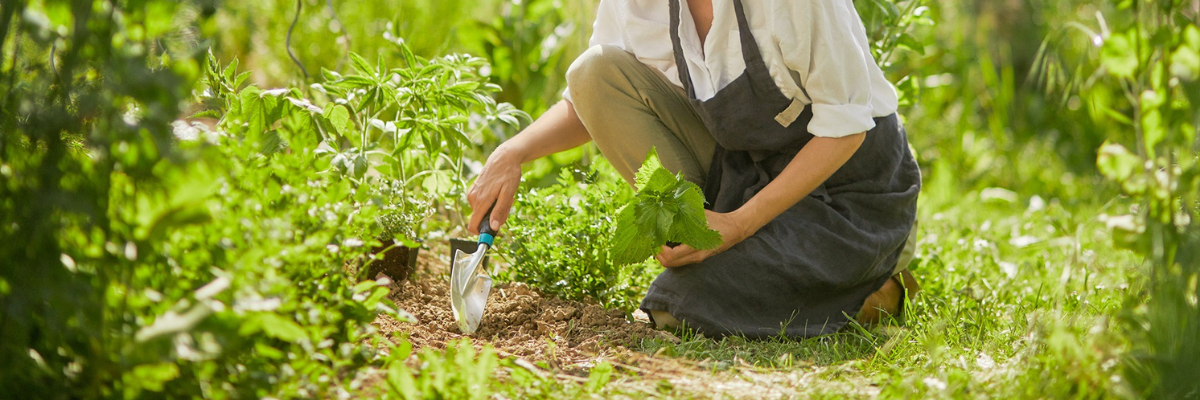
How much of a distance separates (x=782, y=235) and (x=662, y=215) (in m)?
0.33

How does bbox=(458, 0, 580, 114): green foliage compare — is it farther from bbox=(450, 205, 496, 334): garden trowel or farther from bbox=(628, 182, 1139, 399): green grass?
bbox=(628, 182, 1139, 399): green grass

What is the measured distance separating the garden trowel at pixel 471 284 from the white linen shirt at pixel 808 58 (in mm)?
494

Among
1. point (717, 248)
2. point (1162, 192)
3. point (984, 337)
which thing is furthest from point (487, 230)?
point (1162, 192)

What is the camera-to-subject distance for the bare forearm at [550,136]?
1.77m

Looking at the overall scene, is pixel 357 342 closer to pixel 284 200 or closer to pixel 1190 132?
pixel 284 200

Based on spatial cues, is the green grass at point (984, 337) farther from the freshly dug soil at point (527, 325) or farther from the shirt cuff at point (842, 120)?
the shirt cuff at point (842, 120)

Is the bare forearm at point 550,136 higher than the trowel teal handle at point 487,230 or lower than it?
higher

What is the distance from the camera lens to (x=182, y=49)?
3.34 ft

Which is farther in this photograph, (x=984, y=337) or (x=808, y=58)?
(x=984, y=337)

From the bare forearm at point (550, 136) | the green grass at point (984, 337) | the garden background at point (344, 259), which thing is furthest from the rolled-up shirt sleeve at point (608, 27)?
the green grass at point (984, 337)

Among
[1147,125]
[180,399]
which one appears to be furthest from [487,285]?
[1147,125]

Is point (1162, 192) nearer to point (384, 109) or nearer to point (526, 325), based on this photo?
point (526, 325)

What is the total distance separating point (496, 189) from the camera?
5.57 ft

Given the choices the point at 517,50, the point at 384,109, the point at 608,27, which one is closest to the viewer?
the point at 384,109
